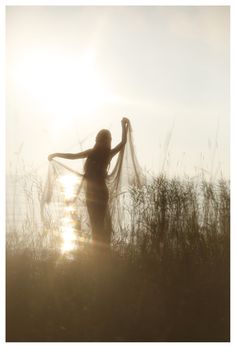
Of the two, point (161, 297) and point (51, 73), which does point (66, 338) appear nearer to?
point (161, 297)

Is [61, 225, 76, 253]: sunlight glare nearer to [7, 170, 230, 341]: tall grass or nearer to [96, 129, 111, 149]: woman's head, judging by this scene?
[7, 170, 230, 341]: tall grass

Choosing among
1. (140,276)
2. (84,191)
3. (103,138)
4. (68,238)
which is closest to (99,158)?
A: (103,138)

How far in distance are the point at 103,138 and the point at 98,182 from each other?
52cm

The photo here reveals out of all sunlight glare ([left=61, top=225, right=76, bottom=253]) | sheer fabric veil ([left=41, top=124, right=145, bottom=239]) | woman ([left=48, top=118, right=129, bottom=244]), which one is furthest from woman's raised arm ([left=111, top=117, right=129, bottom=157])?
sunlight glare ([left=61, top=225, right=76, bottom=253])

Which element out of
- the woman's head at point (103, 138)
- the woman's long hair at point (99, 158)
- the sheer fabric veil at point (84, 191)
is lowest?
the sheer fabric veil at point (84, 191)

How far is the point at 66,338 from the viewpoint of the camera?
409 centimetres

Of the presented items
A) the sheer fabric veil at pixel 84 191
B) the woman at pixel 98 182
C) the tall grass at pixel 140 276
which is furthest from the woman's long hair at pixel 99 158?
the tall grass at pixel 140 276

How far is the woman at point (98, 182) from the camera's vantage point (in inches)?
205

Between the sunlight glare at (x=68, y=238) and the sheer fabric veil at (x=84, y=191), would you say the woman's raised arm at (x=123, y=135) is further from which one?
the sunlight glare at (x=68, y=238)

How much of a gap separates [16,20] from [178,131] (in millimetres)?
2573

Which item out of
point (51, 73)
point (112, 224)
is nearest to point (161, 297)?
point (112, 224)

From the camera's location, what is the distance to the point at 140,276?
455cm

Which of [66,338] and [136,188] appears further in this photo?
[136,188]

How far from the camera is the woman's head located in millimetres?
5242
